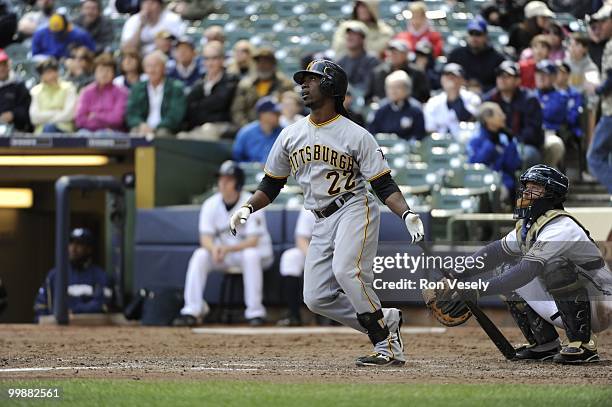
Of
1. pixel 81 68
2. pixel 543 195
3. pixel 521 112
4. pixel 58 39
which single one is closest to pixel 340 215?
pixel 543 195

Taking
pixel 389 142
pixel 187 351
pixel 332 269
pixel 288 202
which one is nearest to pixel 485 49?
pixel 389 142

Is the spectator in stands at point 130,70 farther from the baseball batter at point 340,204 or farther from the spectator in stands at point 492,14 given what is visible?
the baseball batter at point 340,204

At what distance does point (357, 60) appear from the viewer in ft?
44.1

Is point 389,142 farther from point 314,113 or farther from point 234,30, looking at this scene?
point 314,113

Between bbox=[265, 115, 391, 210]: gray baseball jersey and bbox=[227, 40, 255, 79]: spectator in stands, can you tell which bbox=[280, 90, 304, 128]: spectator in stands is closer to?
bbox=[227, 40, 255, 79]: spectator in stands

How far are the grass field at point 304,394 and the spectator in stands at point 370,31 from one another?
8467mm

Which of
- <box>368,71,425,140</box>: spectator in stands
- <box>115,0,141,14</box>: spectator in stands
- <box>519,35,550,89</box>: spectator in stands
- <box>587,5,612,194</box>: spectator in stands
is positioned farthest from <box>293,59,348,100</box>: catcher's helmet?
<box>115,0,141,14</box>: spectator in stands

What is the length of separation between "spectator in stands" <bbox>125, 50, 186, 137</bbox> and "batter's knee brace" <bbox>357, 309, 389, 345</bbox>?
6.66 meters

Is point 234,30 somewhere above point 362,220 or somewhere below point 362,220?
above

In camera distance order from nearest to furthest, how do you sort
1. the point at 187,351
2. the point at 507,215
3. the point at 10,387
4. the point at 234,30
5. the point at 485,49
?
the point at 10,387
the point at 187,351
the point at 507,215
the point at 485,49
the point at 234,30

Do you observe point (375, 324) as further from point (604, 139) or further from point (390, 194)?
point (604, 139)

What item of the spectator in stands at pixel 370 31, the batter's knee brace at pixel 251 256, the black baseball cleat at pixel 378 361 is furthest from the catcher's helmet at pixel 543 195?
the spectator in stands at pixel 370 31

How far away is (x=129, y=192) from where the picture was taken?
40.9 ft

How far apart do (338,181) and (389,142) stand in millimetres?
5375
